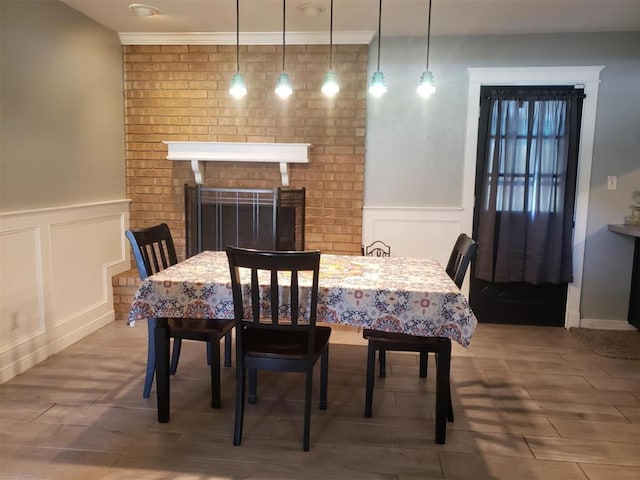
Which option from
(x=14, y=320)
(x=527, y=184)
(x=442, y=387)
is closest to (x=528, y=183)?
(x=527, y=184)

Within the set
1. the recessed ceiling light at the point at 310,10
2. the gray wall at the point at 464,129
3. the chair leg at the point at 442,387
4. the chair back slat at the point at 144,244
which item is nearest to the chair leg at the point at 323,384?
the chair leg at the point at 442,387

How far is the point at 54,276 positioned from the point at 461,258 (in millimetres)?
2662

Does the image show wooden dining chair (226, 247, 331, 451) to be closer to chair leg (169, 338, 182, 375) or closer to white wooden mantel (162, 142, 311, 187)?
chair leg (169, 338, 182, 375)

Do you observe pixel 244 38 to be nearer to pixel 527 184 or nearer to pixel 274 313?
pixel 527 184

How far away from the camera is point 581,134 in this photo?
3822 mm

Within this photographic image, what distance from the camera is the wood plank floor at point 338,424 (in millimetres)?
2049

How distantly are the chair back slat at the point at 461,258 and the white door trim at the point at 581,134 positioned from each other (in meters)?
1.38

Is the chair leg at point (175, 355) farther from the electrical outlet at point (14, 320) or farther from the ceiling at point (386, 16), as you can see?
the ceiling at point (386, 16)

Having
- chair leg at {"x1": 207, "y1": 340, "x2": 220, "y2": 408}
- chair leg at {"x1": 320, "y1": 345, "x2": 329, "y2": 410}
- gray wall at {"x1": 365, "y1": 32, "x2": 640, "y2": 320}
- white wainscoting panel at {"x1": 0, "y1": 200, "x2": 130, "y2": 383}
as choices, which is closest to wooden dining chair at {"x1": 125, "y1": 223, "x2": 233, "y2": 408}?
chair leg at {"x1": 207, "y1": 340, "x2": 220, "y2": 408}

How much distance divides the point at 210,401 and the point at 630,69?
3.90 metres

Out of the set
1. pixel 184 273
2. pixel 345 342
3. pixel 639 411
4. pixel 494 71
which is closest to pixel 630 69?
pixel 494 71

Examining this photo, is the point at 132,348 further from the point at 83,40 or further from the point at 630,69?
the point at 630,69

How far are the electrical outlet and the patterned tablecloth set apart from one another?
3.78 ft

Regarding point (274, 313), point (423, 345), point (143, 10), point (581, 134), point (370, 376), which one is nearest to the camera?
point (274, 313)
